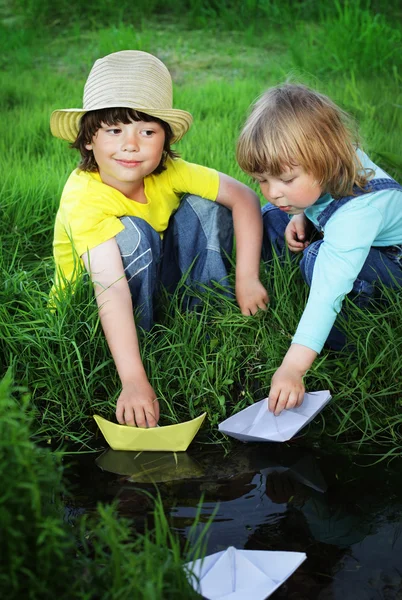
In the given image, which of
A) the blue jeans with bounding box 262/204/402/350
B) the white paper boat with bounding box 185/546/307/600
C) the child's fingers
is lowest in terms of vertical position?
the child's fingers

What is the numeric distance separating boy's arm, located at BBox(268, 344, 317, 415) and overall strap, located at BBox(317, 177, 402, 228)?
0.46 m

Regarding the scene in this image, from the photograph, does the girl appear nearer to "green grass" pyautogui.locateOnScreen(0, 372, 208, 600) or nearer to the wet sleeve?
the wet sleeve

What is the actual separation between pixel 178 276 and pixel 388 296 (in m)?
0.75

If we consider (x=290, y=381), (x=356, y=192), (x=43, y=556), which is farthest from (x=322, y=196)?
(x=43, y=556)

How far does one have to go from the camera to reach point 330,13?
5.66 meters

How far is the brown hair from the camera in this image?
7.89 feet

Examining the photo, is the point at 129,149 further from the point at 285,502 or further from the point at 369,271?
the point at 285,502

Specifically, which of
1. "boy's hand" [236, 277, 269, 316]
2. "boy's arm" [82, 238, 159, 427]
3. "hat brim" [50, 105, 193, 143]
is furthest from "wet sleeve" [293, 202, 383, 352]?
"hat brim" [50, 105, 193, 143]

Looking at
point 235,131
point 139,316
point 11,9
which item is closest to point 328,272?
point 139,316

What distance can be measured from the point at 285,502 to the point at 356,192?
952 millimetres

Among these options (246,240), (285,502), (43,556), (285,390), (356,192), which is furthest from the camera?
(246,240)

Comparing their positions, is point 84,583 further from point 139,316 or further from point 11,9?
point 11,9

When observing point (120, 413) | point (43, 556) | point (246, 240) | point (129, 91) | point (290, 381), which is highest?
point (129, 91)

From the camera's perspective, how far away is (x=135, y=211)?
2.54 m
